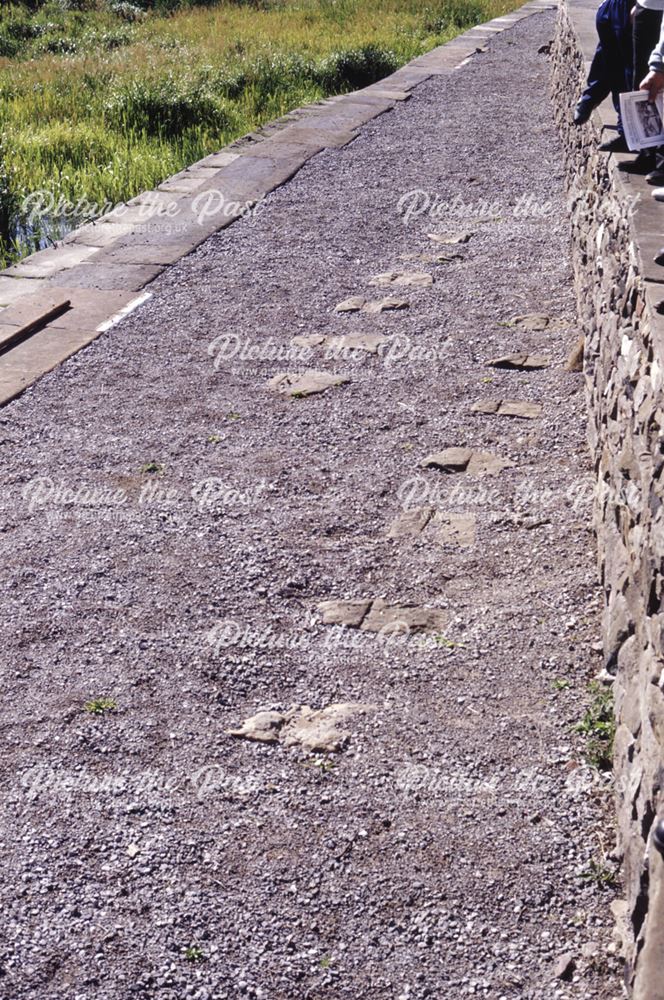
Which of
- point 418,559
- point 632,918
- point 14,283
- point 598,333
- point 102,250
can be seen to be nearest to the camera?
point 632,918

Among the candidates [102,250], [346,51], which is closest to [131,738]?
[102,250]

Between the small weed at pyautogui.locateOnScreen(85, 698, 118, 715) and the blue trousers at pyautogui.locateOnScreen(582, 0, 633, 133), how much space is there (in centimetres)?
372

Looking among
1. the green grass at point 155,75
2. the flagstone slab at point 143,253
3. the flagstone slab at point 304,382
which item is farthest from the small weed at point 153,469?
the green grass at point 155,75

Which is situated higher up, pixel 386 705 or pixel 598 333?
pixel 598 333

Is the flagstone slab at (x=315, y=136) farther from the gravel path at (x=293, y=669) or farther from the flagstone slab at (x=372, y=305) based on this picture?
the gravel path at (x=293, y=669)

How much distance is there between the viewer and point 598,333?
4965 millimetres

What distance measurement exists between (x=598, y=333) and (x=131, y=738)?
9.15 feet

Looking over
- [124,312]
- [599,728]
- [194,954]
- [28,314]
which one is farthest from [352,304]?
[194,954]

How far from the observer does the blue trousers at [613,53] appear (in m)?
5.64

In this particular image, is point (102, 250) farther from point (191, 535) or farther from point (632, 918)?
point (632, 918)

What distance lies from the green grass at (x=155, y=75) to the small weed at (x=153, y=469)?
3.90 metres

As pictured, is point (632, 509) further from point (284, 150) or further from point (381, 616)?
point (284, 150)

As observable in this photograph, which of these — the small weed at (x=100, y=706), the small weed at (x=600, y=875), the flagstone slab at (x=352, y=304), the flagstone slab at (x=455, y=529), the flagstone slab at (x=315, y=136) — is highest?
the flagstone slab at (x=315, y=136)

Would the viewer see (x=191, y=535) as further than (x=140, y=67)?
No
